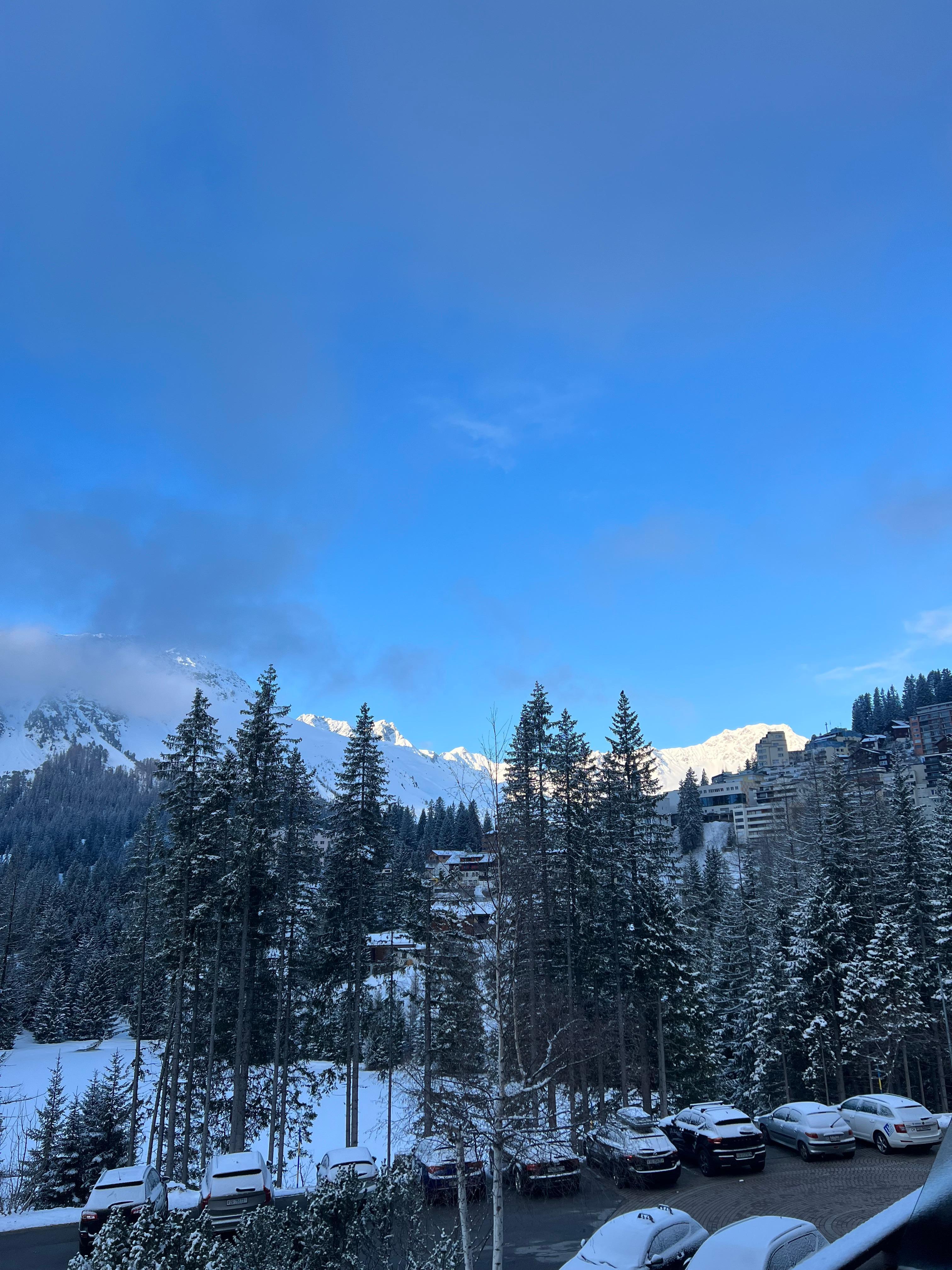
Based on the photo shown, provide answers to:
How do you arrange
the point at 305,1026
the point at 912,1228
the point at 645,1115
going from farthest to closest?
the point at 305,1026
the point at 645,1115
the point at 912,1228

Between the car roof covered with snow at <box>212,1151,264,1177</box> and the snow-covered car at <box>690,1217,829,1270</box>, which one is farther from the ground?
the snow-covered car at <box>690,1217,829,1270</box>

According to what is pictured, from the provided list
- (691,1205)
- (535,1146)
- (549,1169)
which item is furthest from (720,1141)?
(535,1146)

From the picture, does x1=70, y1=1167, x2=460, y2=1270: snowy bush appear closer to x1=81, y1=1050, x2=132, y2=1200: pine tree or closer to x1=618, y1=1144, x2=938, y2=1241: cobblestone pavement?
x1=618, y1=1144, x2=938, y2=1241: cobblestone pavement

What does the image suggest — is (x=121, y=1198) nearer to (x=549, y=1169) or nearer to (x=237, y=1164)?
(x=237, y=1164)

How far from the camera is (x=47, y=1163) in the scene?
28.6 m

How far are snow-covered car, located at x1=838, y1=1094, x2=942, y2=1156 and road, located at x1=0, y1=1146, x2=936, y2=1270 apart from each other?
1.20 feet

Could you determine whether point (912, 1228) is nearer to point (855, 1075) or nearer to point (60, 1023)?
point (855, 1075)

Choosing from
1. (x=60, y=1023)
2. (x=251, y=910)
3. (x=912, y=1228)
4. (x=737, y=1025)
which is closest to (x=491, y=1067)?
(x=912, y=1228)

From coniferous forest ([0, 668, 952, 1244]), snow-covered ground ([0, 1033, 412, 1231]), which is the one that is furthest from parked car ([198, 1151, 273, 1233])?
coniferous forest ([0, 668, 952, 1244])

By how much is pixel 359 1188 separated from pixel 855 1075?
108ft

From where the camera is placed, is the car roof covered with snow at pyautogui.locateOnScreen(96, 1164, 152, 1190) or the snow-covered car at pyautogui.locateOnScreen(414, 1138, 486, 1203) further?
the car roof covered with snow at pyautogui.locateOnScreen(96, 1164, 152, 1190)

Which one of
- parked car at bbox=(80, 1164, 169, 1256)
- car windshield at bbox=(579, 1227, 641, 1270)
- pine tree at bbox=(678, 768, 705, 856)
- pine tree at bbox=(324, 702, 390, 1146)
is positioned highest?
pine tree at bbox=(678, 768, 705, 856)

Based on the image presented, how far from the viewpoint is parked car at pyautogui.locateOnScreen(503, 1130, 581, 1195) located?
1505 centimetres

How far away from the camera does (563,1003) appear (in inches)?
1086
